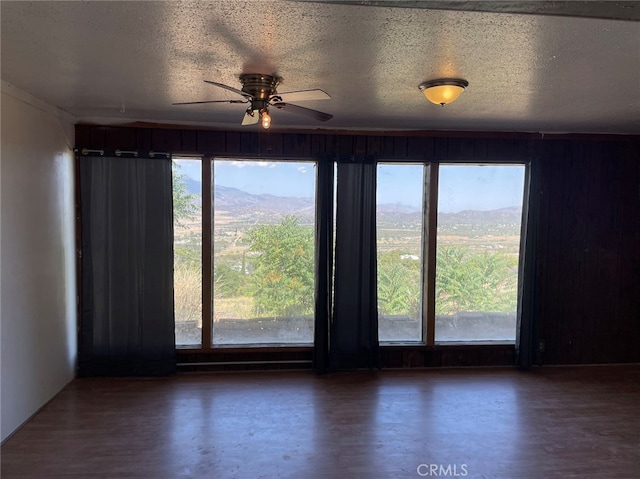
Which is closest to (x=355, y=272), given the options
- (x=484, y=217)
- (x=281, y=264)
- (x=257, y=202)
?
(x=281, y=264)

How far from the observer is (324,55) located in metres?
2.22

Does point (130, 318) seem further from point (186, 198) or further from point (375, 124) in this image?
point (375, 124)

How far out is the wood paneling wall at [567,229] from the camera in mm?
4227

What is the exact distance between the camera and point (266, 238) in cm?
422

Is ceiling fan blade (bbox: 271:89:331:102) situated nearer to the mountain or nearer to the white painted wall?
the mountain

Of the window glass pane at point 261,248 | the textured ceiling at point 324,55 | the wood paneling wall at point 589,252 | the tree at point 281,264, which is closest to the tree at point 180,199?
the window glass pane at point 261,248

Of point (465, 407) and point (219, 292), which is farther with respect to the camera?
point (219, 292)

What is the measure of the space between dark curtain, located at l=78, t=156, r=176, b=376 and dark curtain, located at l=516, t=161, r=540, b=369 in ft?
11.2

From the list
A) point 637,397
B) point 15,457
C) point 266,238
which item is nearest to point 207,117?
point 266,238

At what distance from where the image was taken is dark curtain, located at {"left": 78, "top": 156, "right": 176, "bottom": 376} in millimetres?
3924

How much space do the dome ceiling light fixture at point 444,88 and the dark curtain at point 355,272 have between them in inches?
58.9

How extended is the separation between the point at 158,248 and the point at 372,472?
2641 millimetres

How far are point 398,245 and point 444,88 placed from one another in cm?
199

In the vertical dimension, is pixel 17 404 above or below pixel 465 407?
above
